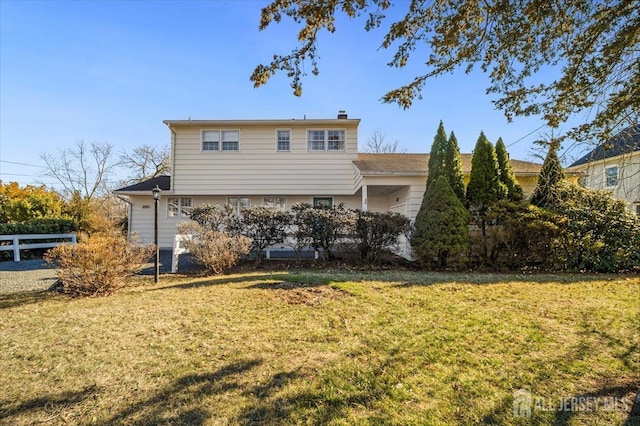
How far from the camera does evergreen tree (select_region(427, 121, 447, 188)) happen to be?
373 inches

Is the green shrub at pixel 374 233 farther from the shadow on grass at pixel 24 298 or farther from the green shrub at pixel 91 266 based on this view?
the shadow on grass at pixel 24 298

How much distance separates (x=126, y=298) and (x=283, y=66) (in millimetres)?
5067

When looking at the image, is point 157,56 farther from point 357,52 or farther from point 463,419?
point 463,419

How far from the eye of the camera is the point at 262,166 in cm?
1360

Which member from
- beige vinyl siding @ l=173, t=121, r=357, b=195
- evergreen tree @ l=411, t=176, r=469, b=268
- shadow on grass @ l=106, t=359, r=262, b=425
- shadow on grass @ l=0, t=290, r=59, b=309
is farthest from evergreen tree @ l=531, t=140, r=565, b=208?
shadow on grass @ l=0, t=290, r=59, b=309

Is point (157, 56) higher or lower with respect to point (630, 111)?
higher

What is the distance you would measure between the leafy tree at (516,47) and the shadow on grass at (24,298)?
5.85m

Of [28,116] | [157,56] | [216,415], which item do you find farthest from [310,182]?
[28,116]

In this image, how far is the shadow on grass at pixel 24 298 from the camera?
5283mm

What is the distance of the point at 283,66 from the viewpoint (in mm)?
4016

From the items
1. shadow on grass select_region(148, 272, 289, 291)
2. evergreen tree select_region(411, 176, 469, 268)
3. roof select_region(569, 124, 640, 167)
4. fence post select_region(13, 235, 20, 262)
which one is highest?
roof select_region(569, 124, 640, 167)

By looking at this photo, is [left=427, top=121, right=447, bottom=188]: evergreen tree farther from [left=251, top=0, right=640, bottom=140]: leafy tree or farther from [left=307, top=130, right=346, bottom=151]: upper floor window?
[left=307, top=130, right=346, bottom=151]: upper floor window

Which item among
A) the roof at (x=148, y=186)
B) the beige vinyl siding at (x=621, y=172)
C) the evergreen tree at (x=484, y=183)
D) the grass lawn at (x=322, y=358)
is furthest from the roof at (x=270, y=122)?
the grass lawn at (x=322, y=358)

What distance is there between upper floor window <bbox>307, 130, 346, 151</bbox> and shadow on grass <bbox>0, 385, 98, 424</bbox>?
12054mm
